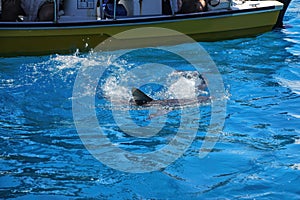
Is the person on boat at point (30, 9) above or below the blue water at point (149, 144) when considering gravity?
above

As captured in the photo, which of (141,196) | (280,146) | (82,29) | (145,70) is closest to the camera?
(141,196)

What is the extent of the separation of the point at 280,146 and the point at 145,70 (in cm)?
405

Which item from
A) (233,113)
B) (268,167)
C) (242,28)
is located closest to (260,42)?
(242,28)

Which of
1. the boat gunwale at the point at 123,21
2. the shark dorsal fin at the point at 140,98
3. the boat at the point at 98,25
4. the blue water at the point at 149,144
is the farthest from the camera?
the boat at the point at 98,25

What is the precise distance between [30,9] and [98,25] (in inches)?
56.7

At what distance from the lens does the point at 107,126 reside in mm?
7910

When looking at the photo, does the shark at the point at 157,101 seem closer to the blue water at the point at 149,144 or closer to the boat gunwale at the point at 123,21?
the blue water at the point at 149,144

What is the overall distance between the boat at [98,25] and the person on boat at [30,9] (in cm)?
21

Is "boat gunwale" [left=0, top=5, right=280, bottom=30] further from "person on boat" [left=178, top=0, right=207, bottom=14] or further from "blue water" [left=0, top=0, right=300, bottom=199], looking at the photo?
"blue water" [left=0, top=0, right=300, bottom=199]

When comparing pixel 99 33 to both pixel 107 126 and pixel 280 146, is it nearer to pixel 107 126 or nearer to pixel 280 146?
pixel 107 126

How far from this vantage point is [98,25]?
11.5 m

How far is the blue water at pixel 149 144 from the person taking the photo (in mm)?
6113

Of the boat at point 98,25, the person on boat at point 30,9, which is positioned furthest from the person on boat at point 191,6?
the person on boat at point 30,9

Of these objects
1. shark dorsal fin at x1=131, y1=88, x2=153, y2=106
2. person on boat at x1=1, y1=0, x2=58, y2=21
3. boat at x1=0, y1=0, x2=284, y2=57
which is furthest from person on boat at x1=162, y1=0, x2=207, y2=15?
shark dorsal fin at x1=131, y1=88, x2=153, y2=106
